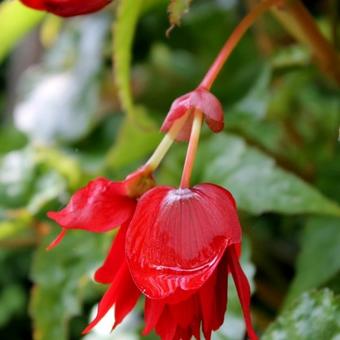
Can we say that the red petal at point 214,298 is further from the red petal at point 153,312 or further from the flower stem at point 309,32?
the flower stem at point 309,32

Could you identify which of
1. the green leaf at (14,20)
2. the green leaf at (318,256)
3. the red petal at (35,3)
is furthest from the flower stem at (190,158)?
the green leaf at (14,20)

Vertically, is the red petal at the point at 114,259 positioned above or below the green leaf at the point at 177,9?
below

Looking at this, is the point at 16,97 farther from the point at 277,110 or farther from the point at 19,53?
the point at 277,110

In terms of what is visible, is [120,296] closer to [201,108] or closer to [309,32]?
[201,108]

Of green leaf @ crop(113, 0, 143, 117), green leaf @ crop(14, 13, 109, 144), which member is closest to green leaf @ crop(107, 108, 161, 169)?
green leaf @ crop(113, 0, 143, 117)

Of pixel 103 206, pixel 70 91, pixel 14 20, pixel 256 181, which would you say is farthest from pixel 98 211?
pixel 70 91

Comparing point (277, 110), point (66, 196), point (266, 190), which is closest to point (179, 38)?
point (277, 110)
